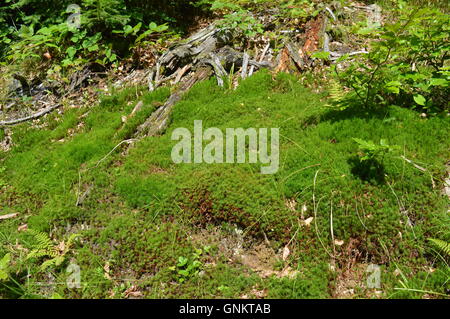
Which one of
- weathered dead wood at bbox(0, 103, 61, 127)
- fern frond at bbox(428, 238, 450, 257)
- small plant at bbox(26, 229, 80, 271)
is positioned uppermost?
fern frond at bbox(428, 238, 450, 257)

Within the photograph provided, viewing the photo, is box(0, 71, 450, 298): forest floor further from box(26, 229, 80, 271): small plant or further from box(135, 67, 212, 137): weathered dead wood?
box(135, 67, 212, 137): weathered dead wood

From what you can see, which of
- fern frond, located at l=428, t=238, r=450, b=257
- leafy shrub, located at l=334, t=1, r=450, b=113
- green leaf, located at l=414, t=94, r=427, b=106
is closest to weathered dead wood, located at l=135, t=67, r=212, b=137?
leafy shrub, located at l=334, t=1, r=450, b=113

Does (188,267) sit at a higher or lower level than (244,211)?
lower

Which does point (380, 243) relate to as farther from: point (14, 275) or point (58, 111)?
point (58, 111)

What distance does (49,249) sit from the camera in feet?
12.9

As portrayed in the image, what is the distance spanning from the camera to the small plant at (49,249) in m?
3.77

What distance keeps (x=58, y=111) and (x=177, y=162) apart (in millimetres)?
3264

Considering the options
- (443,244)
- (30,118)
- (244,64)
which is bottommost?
(30,118)

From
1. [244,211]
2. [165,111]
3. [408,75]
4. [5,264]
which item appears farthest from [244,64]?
[5,264]

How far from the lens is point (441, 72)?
3.92 metres

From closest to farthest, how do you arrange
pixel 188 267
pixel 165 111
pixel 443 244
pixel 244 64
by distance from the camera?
pixel 443 244 < pixel 188 267 < pixel 165 111 < pixel 244 64

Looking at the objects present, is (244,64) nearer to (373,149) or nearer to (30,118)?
(373,149)

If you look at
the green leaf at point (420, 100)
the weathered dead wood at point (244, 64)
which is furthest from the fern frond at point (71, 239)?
the green leaf at point (420, 100)

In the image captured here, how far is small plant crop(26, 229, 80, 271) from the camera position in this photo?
148 inches
